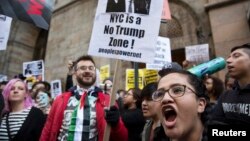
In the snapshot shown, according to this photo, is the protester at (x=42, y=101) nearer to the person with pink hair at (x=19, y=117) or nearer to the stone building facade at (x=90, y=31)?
the person with pink hair at (x=19, y=117)

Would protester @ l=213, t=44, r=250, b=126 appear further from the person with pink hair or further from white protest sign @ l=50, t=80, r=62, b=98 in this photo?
white protest sign @ l=50, t=80, r=62, b=98

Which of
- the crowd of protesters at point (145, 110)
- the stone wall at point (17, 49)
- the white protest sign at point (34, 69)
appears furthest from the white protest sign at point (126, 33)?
the stone wall at point (17, 49)

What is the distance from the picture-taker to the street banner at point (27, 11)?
4530 millimetres

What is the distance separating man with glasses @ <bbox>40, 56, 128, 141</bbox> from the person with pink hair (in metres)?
0.34

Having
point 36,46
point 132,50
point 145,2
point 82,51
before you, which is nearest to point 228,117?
point 132,50

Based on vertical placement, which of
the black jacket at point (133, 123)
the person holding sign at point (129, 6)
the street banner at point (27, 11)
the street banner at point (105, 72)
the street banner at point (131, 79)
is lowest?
the black jacket at point (133, 123)

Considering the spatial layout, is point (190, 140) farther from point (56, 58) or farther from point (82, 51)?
point (56, 58)

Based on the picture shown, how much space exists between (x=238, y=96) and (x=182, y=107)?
37.1 inches

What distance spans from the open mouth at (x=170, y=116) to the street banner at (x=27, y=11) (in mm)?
3469

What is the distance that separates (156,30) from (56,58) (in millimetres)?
9294

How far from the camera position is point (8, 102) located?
321cm

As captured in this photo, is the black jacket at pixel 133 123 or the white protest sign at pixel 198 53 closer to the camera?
the black jacket at pixel 133 123

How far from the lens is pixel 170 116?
172 centimetres

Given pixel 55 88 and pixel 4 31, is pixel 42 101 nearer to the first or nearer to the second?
pixel 4 31
